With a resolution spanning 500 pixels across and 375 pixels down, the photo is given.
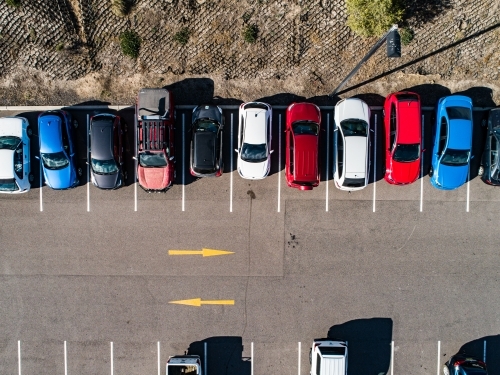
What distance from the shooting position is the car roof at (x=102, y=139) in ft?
48.5

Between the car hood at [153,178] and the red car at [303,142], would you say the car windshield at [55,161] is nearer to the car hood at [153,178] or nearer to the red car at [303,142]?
the car hood at [153,178]

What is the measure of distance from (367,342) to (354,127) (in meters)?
8.64

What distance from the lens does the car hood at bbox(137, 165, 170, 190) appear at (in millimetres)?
15062

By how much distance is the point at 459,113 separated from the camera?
14.8m

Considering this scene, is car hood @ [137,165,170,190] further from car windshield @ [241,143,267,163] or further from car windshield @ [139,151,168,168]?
car windshield @ [241,143,267,163]

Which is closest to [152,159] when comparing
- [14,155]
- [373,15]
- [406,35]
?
[14,155]

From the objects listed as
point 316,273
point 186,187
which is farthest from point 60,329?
point 316,273

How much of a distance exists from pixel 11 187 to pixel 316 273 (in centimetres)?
1230

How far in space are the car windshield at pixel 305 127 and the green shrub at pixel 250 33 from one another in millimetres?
3615

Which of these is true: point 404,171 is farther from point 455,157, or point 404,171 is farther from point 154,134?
point 154,134

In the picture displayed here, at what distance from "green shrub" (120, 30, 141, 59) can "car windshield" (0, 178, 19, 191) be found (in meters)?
6.49

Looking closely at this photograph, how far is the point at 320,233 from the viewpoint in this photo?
52.0 ft

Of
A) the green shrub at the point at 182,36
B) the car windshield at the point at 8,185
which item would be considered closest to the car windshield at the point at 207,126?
the green shrub at the point at 182,36

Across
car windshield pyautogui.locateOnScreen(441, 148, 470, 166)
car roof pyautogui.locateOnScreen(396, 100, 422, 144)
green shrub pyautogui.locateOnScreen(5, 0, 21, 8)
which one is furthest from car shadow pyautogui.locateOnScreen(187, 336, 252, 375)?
green shrub pyautogui.locateOnScreen(5, 0, 21, 8)
